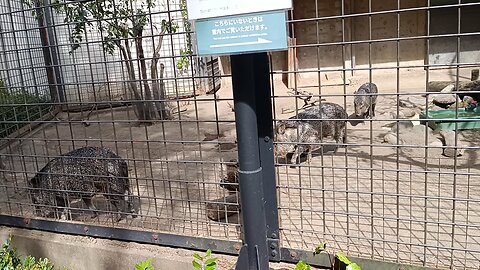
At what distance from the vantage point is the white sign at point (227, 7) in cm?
183

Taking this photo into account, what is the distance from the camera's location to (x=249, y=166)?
7.21 ft

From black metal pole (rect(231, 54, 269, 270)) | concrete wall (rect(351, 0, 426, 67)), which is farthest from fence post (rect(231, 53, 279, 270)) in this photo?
concrete wall (rect(351, 0, 426, 67))

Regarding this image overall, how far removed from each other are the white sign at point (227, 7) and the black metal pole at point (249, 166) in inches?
9.6

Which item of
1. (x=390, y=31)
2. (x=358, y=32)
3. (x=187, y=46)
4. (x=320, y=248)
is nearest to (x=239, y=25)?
(x=320, y=248)

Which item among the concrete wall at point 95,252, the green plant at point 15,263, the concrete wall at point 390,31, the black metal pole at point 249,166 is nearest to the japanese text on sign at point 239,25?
the black metal pole at point 249,166

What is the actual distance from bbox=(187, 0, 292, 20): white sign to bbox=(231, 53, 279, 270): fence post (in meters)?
0.24

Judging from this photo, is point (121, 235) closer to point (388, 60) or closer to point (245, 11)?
point (245, 11)

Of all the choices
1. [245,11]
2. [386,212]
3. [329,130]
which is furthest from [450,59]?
[245,11]

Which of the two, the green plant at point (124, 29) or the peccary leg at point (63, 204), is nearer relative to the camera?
the green plant at point (124, 29)

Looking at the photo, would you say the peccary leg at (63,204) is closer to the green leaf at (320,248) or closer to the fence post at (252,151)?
the fence post at (252,151)

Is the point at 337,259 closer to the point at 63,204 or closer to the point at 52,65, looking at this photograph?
the point at 52,65

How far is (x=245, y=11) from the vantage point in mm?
1867

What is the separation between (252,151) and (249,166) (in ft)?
0.26

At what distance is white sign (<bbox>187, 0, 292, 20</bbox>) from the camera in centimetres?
183
